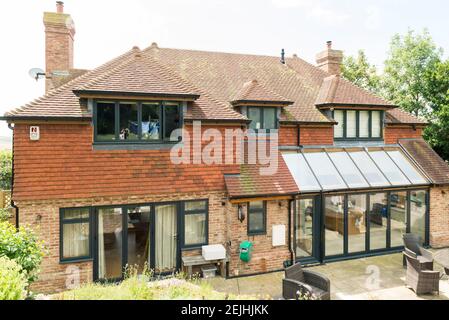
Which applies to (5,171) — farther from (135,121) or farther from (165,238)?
(165,238)

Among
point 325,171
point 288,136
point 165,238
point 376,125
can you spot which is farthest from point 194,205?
point 376,125

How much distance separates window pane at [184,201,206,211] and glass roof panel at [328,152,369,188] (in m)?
6.24

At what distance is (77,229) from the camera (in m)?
10.6

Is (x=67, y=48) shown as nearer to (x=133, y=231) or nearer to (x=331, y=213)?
(x=133, y=231)

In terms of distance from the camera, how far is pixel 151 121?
37.6 ft

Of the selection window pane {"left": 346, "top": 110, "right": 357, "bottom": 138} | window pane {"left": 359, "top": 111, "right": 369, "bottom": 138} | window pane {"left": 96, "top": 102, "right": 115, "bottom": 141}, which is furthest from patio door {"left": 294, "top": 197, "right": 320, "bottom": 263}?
window pane {"left": 96, "top": 102, "right": 115, "bottom": 141}

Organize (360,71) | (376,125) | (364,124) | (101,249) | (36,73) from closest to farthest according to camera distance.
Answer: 1. (101,249)
2. (36,73)
3. (364,124)
4. (376,125)
5. (360,71)

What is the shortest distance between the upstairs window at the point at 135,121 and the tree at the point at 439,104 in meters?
17.8

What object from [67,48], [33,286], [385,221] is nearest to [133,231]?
[33,286]

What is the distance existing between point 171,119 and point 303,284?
274 inches

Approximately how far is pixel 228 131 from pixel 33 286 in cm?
821

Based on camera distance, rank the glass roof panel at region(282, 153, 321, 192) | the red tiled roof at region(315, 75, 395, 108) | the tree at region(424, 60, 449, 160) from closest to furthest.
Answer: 1. the glass roof panel at region(282, 153, 321, 192)
2. the red tiled roof at region(315, 75, 395, 108)
3. the tree at region(424, 60, 449, 160)

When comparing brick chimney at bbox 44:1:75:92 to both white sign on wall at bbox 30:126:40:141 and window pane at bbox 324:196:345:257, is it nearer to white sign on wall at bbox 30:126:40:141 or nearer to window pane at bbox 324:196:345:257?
white sign on wall at bbox 30:126:40:141

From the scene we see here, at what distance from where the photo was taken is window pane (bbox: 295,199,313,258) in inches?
519
